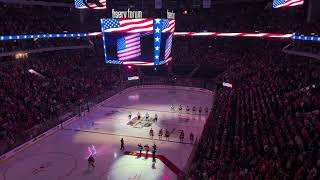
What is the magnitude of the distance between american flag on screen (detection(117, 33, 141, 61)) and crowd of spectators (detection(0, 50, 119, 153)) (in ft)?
21.3

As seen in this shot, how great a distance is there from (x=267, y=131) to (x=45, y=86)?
78.7 feet

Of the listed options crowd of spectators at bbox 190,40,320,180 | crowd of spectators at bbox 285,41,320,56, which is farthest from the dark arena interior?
crowd of spectators at bbox 285,41,320,56

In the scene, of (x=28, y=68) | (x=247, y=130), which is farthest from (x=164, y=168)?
(x=28, y=68)

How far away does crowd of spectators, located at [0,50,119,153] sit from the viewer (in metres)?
25.4

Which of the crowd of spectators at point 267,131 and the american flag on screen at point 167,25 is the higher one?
the american flag on screen at point 167,25

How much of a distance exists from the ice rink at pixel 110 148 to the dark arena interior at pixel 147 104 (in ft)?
0.29

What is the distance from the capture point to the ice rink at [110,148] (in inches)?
760

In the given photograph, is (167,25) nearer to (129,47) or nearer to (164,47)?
(164,47)

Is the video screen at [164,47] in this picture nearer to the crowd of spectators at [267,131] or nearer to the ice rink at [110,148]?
the ice rink at [110,148]

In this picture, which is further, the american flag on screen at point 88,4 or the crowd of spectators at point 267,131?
the american flag on screen at point 88,4

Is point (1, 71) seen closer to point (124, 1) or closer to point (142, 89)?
point (142, 89)

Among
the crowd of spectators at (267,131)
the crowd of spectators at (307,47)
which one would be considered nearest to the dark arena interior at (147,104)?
the crowd of spectators at (267,131)

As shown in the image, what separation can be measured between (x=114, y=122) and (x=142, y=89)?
15.6 meters

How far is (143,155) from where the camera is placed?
21.9m
